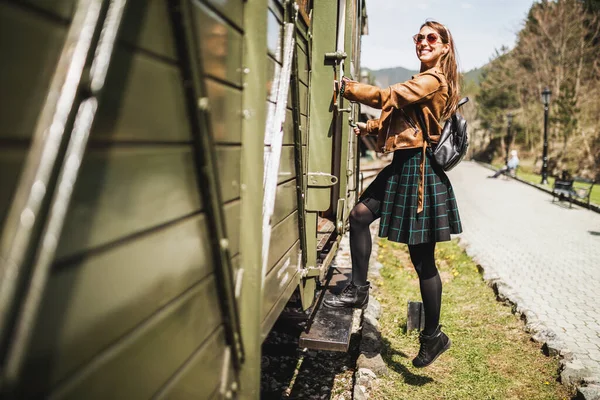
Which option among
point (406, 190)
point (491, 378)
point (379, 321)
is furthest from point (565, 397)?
point (406, 190)

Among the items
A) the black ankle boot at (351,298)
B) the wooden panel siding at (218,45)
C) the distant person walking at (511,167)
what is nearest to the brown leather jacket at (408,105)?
the black ankle boot at (351,298)

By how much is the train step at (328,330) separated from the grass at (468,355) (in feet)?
2.49

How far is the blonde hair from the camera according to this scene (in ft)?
8.88

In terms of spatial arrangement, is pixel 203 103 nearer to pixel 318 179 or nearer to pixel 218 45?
pixel 218 45

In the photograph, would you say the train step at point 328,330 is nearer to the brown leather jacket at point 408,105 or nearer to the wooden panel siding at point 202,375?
the brown leather jacket at point 408,105

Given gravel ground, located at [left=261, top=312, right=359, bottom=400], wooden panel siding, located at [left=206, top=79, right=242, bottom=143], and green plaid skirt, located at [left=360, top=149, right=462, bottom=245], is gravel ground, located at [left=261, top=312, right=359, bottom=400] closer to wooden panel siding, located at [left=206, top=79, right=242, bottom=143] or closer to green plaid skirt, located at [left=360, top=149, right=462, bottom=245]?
green plaid skirt, located at [left=360, top=149, right=462, bottom=245]

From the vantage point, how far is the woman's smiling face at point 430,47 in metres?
2.70

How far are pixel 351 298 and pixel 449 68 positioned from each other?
1.65 metres

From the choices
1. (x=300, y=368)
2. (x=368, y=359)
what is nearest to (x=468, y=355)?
(x=368, y=359)

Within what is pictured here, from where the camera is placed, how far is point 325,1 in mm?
3066

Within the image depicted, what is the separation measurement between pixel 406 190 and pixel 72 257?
2.33 meters

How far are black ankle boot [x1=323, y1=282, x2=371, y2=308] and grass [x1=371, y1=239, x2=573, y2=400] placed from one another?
29.1 inches

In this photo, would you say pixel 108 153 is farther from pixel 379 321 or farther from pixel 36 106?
pixel 379 321

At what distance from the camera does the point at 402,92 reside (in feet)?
8.27
